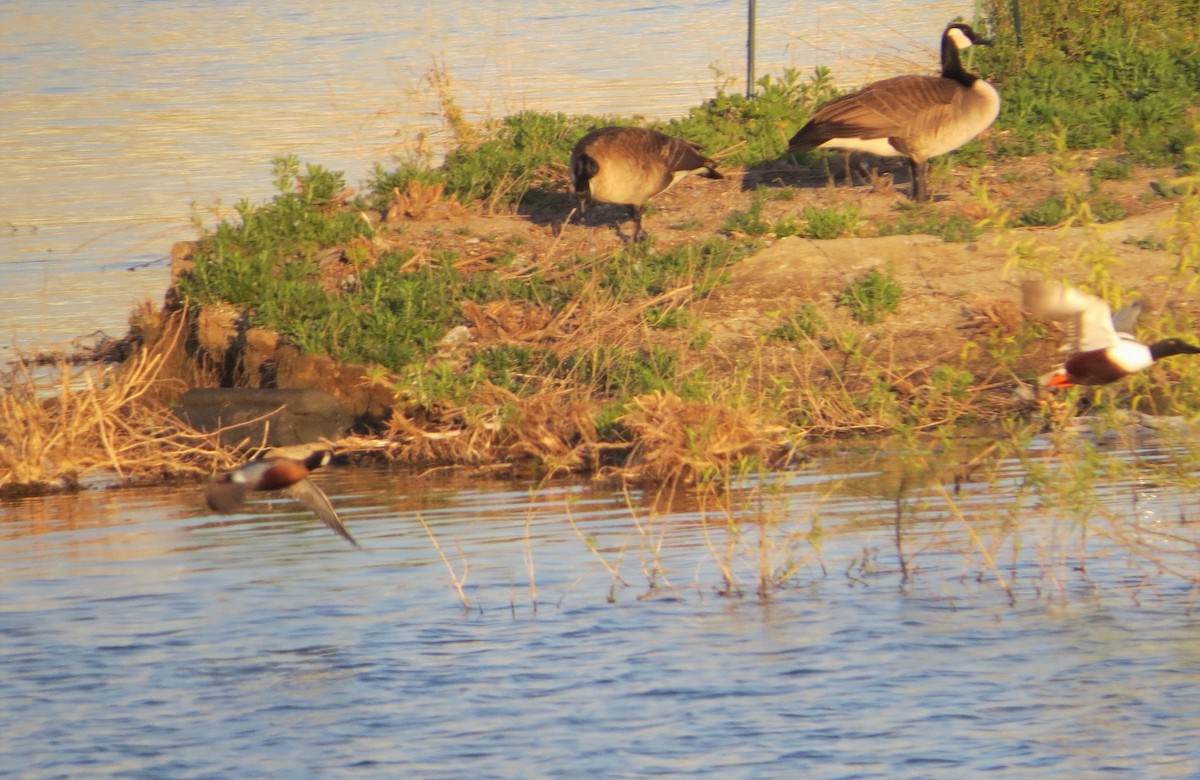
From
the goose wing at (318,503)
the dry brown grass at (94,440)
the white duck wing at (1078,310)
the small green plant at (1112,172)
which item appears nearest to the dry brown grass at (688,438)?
the white duck wing at (1078,310)

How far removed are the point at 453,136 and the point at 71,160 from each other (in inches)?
307

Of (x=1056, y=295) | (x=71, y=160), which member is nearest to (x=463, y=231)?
(x=1056, y=295)

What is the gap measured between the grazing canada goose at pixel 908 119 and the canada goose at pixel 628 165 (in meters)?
0.84

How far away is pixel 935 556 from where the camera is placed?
27.9 ft

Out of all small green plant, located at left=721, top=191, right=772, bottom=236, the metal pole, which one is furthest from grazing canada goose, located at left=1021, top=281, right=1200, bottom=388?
the metal pole

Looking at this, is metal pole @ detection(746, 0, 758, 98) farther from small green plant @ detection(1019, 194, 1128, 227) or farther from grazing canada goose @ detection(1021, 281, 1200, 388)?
grazing canada goose @ detection(1021, 281, 1200, 388)

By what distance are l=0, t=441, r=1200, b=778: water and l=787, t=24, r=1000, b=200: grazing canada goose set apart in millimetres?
3823

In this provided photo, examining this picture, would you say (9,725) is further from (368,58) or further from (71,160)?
(368,58)

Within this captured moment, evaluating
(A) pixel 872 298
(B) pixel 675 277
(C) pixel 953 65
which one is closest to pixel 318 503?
(B) pixel 675 277

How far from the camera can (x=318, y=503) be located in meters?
8.16

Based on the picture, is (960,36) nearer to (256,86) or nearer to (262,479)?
(262,479)

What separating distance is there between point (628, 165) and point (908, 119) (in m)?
1.98

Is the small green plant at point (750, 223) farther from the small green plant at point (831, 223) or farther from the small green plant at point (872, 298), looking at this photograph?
the small green plant at point (872, 298)

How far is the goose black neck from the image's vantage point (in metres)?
13.3
